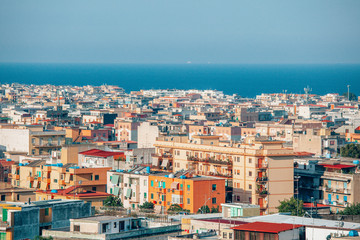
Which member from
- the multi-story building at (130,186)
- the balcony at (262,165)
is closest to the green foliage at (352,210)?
the balcony at (262,165)

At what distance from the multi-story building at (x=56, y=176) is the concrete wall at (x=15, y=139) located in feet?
33.8

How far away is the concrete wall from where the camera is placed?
56356 mm

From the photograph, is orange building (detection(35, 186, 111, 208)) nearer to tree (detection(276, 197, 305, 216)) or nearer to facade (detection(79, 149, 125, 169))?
tree (detection(276, 197, 305, 216))

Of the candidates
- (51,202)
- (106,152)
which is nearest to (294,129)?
(106,152)

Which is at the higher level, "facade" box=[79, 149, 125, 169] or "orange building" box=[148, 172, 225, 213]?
"facade" box=[79, 149, 125, 169]

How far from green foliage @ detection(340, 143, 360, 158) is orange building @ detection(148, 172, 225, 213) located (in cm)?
1746

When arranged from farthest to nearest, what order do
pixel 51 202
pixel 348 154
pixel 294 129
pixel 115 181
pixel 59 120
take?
pixel 59 120 → pixel 294 129 → pixel 348 154 → pixel 115 181 → pixel 51 202

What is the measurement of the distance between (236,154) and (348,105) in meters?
76.4

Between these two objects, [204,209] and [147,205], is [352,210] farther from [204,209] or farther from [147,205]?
[147,205]

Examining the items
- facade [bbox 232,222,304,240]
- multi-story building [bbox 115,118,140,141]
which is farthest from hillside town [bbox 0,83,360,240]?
multi-story building [bbox 115,118,140,141]

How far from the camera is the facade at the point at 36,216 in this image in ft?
88.6

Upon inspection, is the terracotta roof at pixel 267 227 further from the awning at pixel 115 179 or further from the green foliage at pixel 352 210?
the awning at pixel 115 179

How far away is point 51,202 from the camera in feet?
97.9

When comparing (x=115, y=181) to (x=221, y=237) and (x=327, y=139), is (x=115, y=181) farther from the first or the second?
(x=327, y=139)
